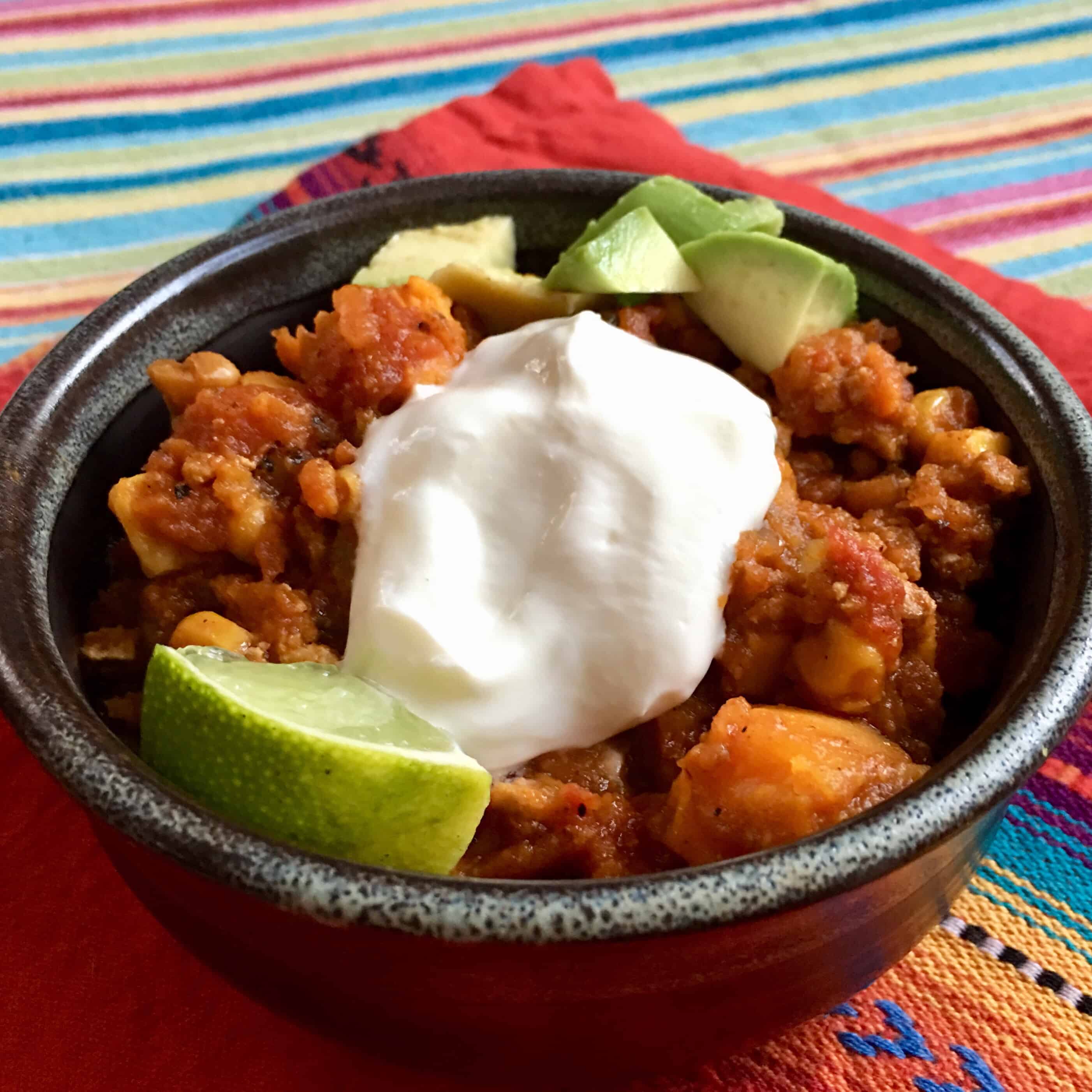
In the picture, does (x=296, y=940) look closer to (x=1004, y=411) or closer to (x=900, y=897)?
(x=900, y=897)

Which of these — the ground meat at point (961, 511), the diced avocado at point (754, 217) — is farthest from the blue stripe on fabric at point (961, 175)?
the ground meat at point (961, 511)

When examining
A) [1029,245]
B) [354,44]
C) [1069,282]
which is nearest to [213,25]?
[354,44]

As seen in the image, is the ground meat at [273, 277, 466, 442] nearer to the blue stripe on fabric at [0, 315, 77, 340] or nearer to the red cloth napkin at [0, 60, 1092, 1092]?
the red cloth napkin at [0, 60, 1092, 1092]

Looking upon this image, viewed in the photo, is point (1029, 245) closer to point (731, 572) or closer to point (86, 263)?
point (731, 572)

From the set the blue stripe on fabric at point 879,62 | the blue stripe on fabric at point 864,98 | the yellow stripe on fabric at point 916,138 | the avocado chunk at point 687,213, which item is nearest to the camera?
the avocado chunk at point 687,213

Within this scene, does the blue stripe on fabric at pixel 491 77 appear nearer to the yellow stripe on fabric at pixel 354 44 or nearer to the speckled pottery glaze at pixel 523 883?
the yellow stripe on fabric at pixel 354 44

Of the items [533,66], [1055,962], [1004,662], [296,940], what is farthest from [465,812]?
[533,66]
